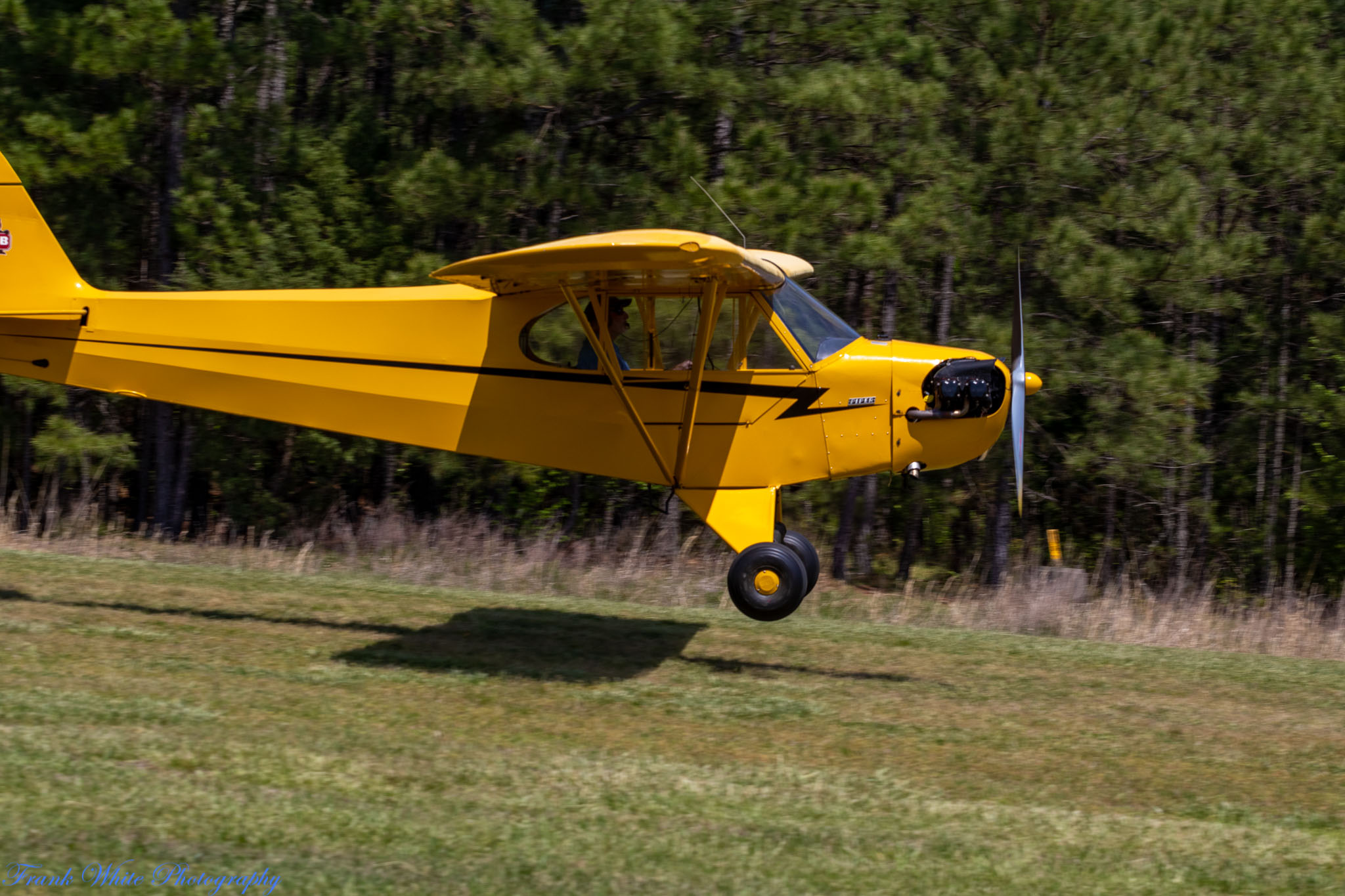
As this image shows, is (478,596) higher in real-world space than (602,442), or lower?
lower

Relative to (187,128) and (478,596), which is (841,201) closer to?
(478,596)

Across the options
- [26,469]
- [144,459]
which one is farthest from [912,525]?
[26,469]

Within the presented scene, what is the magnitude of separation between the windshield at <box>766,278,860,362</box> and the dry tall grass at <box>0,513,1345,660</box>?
401 cm

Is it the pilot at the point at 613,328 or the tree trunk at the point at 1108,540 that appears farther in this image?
the tree trunk at the point at 1108,540

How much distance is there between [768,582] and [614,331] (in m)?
1.98

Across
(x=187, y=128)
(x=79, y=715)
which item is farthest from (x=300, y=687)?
(x=187, y=128)

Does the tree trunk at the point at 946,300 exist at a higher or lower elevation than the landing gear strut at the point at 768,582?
higher

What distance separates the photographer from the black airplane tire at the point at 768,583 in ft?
23.9

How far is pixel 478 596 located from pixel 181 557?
4345mm

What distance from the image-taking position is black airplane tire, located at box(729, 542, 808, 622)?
7.28 meters

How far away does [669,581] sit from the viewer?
40.5 feet

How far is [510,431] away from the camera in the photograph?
26.7 feet

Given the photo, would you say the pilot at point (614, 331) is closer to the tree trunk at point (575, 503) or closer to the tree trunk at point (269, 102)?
the tree trunk at point (575, 503)

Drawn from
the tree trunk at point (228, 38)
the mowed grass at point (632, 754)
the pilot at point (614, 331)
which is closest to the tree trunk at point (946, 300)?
the mowed grass at point (632, 754)
